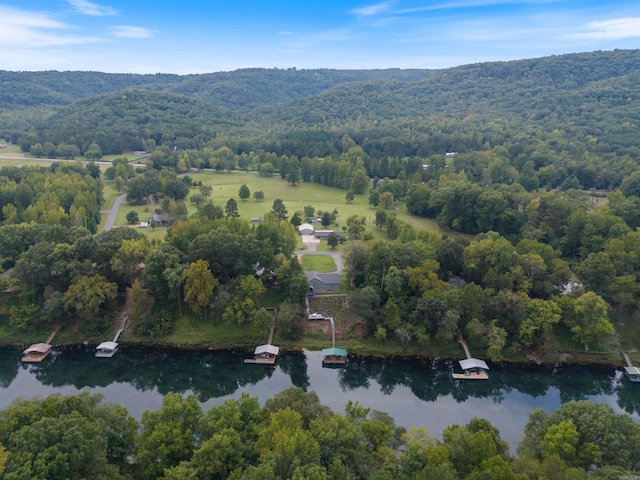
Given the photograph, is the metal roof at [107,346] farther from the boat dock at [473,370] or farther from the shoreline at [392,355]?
the boat dock at [473,370]

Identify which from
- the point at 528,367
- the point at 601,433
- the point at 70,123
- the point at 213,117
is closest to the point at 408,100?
the point at 213,117

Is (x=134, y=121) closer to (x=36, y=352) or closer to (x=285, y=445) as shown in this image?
(x=36, y=352)

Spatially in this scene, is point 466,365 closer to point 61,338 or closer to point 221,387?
point 221,387

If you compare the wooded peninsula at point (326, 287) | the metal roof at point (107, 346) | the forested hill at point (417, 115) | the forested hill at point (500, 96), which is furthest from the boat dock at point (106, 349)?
the forested hill at point (500, 96)

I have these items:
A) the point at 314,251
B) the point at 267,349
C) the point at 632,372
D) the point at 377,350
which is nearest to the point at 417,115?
the point at 314,251

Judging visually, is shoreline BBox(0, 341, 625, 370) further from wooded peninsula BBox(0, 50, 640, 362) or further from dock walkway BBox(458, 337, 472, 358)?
dock walkway BBox(458, 337, 472, 358)

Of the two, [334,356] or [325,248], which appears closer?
[334,356]
